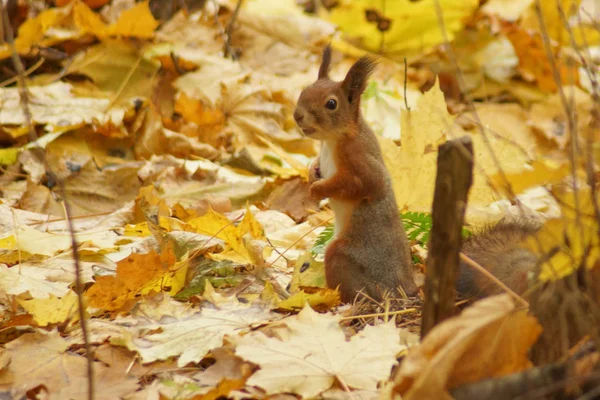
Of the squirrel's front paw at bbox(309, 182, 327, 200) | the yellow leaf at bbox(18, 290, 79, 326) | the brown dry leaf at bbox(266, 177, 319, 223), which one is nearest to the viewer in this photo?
the yellow leaf at bbox(18, 290, 79, 326)

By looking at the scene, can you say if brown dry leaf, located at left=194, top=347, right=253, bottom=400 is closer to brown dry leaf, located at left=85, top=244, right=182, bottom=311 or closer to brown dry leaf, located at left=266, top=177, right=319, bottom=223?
brown dry leaf, located at left=85, top=244, right=182, bottom=311

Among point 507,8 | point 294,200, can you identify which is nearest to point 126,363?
point 294,200

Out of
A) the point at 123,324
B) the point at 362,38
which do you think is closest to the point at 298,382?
the point at 123,324

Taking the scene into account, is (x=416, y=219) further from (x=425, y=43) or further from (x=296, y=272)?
(x=425, y=43)

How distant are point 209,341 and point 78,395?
0.99 ft

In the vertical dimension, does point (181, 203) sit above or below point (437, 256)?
below

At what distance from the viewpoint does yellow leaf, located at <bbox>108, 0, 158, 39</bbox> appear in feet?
12.5

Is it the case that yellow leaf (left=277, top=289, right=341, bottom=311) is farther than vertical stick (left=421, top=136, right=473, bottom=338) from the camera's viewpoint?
Yes

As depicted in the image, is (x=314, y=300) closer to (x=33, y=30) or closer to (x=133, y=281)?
(x=133, y=281)

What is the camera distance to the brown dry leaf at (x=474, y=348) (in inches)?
47.0

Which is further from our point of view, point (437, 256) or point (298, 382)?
point (298, 382)

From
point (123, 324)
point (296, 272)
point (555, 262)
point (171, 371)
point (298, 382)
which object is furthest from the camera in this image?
point (296, 272)

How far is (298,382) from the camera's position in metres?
1.50

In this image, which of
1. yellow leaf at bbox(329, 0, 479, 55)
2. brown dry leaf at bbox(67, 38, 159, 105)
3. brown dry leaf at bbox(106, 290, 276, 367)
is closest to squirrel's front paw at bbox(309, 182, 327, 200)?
brown dry leaf at bbox(106, 290, 276, 367)
